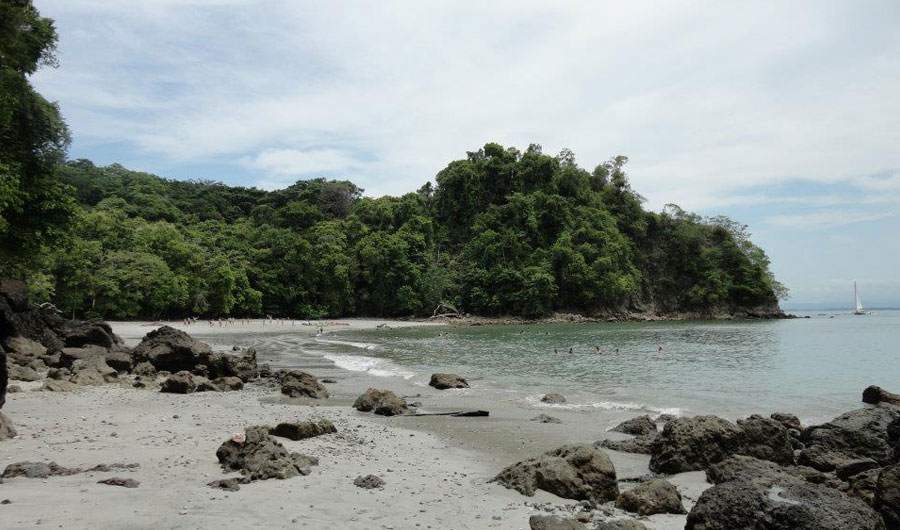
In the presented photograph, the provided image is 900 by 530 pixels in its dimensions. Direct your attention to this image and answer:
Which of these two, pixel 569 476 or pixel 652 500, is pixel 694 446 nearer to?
pixel 652 500

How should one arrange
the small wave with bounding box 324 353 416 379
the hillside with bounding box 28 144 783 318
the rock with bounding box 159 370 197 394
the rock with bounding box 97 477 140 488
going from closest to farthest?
the rock with bounding box 97 477 140 488 < the rock with bounding box 159 370 197 394 < the small wave with bounding box 324 353 416 379 < the hillside with bounding box 28 144 783 318

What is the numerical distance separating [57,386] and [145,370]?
3.21 meters

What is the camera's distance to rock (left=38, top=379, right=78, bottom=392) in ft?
41.9

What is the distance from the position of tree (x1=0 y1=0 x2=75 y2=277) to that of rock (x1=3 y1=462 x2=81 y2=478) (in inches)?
524

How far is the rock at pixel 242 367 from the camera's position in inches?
674

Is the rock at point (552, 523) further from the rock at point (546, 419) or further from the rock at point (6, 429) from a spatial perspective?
the rock at point (6, 429)

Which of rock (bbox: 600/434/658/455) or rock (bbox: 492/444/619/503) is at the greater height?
rock (bbox: 492/444/619/503)

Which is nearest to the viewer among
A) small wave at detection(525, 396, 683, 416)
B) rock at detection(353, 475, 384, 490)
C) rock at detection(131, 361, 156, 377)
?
rock at detection(353, 475, 384, 490)

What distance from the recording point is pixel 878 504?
16.7 ft

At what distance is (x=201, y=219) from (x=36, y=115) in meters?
70.1

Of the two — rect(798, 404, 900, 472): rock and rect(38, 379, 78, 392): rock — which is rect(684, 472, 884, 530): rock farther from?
rect(38, 379, 78, 392): rock

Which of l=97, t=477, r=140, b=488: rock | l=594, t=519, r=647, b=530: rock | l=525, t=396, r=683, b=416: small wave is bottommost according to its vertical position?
l=525, t=396, r=683, b=416: small wave

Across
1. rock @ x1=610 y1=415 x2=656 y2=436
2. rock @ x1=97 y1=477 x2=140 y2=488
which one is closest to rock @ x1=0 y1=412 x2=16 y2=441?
rock @ x1=97 y1=477 x2=140 y2=488

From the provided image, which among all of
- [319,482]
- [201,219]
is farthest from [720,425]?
[201,219]
